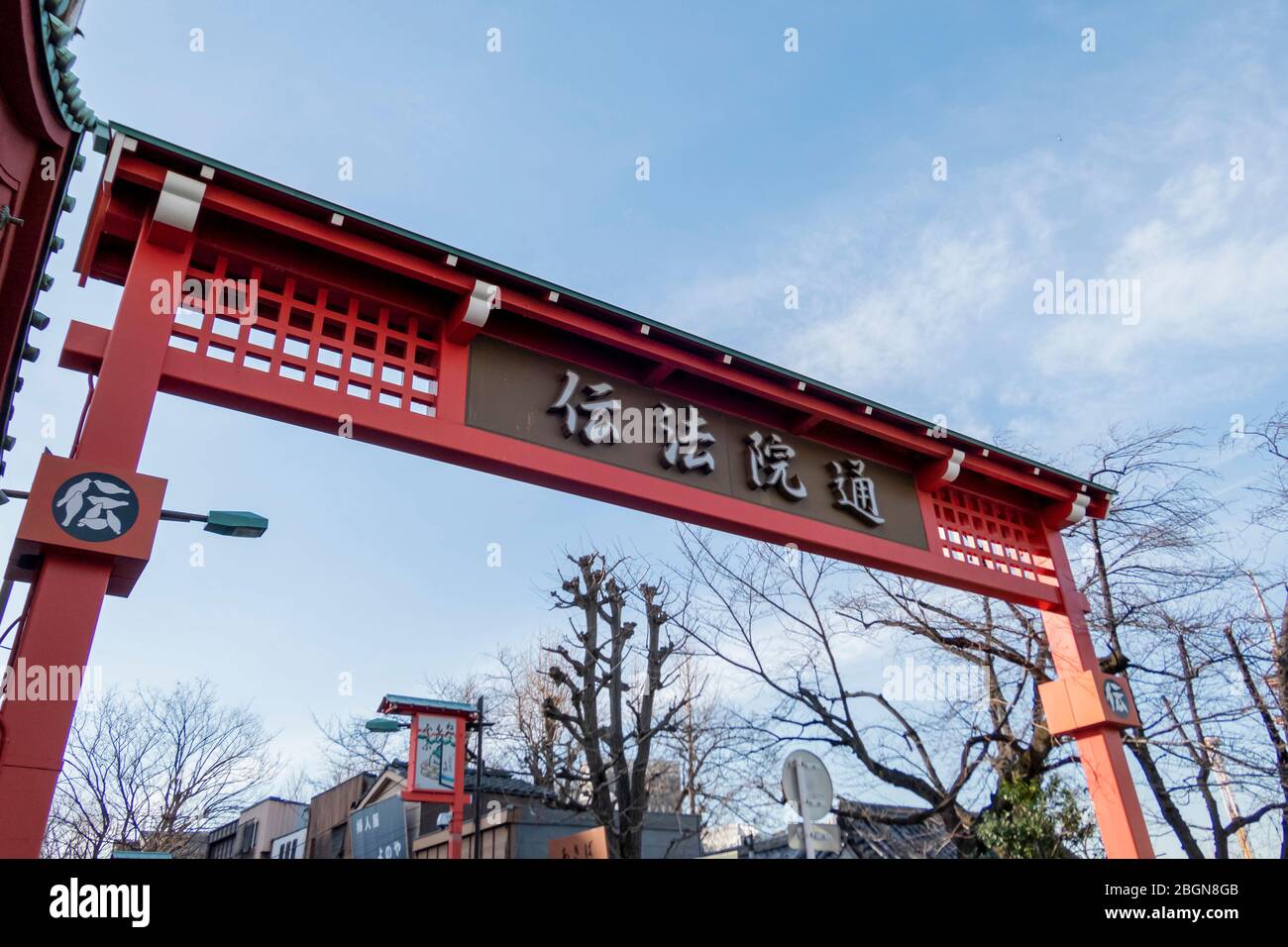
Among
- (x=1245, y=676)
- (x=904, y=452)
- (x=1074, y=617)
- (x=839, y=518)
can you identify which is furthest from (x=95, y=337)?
(x=1245, y=676)

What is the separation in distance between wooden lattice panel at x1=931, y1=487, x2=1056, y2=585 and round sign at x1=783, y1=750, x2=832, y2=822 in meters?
2.67

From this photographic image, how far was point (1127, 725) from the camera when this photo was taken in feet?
23.0

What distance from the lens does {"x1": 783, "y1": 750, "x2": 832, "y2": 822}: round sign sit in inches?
191

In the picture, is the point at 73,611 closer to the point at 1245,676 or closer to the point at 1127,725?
the point at 1127,725

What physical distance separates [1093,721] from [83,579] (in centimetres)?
718

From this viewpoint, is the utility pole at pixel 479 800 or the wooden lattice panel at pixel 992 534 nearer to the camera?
the wooden lattice panel at pixel 992 534

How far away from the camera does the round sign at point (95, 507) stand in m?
3.41

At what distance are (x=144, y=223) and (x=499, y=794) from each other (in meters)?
12.2

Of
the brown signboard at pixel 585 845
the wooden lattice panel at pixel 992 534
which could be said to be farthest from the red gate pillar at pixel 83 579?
the brown signboard at pixel 585 845

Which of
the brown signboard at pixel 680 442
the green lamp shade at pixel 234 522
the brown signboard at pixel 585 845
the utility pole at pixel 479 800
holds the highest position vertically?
the brown signboard at pixel 680 442

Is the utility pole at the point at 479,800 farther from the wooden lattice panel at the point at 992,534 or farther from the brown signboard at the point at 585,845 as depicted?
the wooden lattice panel at the point at 992,534

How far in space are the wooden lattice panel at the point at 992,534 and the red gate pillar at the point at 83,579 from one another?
5.91m

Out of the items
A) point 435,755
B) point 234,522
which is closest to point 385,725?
point 435,755

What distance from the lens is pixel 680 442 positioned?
5934mm
